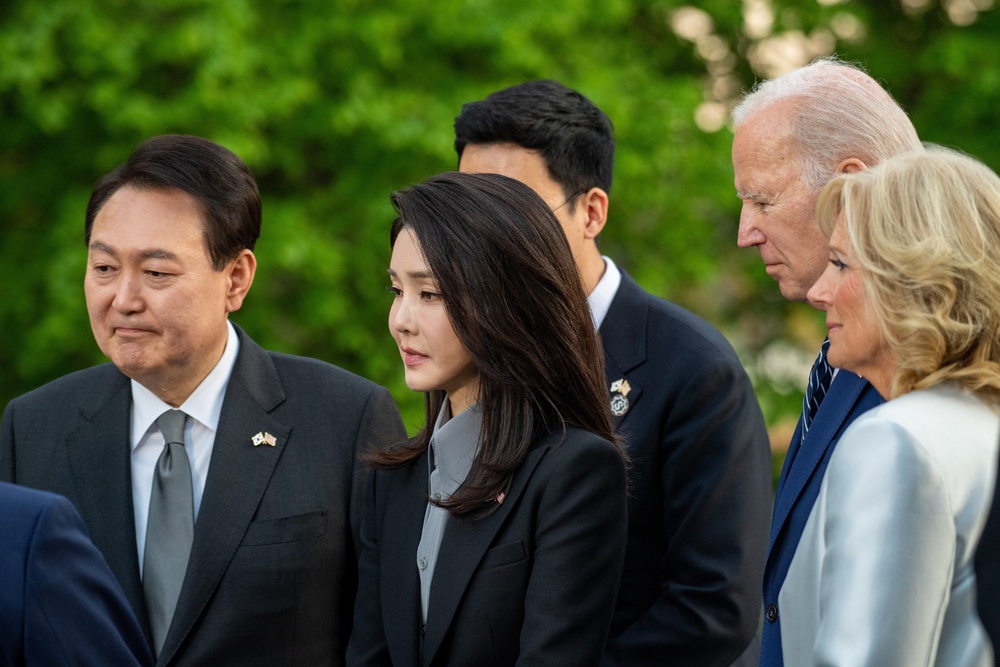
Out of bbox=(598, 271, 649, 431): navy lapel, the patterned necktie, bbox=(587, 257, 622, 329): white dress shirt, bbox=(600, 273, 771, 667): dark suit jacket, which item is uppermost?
bbox=(587, 257, 622, 329): white dress shirt

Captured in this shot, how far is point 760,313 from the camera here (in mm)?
13898

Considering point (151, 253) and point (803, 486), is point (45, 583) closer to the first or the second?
point (151, 253)

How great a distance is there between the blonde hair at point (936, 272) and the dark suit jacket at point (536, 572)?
771 mm

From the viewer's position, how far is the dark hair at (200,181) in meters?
3.40

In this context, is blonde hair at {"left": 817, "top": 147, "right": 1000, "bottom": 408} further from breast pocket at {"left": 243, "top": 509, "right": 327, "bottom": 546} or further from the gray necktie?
the gray necktie

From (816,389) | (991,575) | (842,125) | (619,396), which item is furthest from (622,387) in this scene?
(991,575)

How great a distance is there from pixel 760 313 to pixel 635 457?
35.7ft

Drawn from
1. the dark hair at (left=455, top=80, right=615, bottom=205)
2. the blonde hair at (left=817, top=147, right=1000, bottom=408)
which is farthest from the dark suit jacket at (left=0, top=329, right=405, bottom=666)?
the blonde hair at (left=817, top=147, right=1000, bottom=408)

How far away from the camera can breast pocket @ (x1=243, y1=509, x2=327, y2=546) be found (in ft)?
10.8

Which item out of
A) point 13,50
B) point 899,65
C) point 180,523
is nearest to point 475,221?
point 180,523

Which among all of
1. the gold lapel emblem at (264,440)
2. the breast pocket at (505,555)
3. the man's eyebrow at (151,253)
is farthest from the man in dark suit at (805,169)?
the man's eyebrow at (151,253)

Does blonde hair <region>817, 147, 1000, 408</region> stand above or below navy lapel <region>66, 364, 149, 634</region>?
above

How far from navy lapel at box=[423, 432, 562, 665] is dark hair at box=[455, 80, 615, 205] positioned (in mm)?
1251

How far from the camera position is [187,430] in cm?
346
